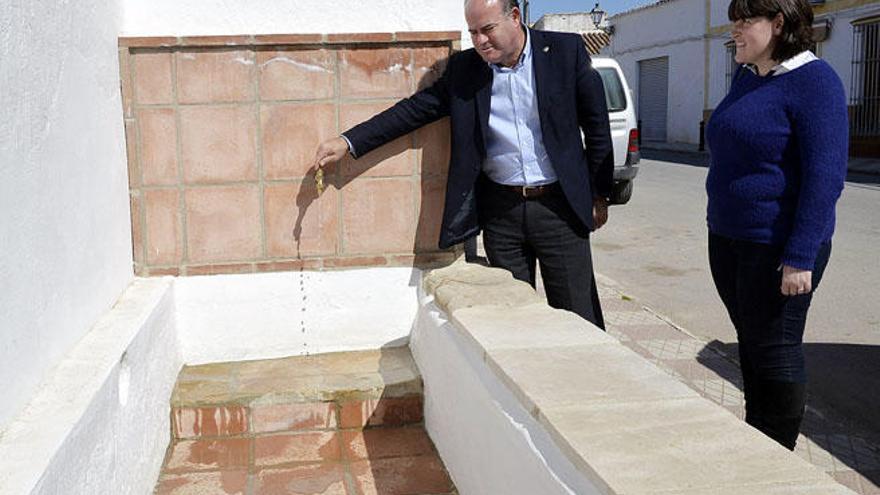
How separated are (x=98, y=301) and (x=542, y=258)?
158 centimetres

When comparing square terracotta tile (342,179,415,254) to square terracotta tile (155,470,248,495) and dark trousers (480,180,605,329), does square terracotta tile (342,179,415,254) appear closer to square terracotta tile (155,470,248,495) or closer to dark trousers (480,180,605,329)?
dark trousers (480,180,605,329)

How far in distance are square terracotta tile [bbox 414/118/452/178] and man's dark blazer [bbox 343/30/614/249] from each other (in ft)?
0.47

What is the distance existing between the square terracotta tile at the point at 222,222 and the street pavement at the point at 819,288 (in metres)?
2.73

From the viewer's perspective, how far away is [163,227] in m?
3.46

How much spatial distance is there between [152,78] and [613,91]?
8.91 metres

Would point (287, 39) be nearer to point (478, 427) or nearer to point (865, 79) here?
point (478, 427)

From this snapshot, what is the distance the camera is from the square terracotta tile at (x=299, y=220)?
3.52 m

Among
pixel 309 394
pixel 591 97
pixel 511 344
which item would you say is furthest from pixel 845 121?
pixel 309 394

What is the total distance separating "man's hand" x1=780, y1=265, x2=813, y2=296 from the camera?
258cm

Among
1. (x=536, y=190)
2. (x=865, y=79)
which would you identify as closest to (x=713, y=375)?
(x=536, y=190)

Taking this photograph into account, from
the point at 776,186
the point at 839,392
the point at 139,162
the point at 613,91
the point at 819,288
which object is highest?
the point at 613,91

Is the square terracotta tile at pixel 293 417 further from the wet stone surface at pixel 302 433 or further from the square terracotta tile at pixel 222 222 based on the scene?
the square terracotta tile at pixel 222 222

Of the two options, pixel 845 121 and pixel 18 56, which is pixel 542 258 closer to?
pixel 845 121

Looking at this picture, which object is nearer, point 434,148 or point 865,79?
point 434,148
